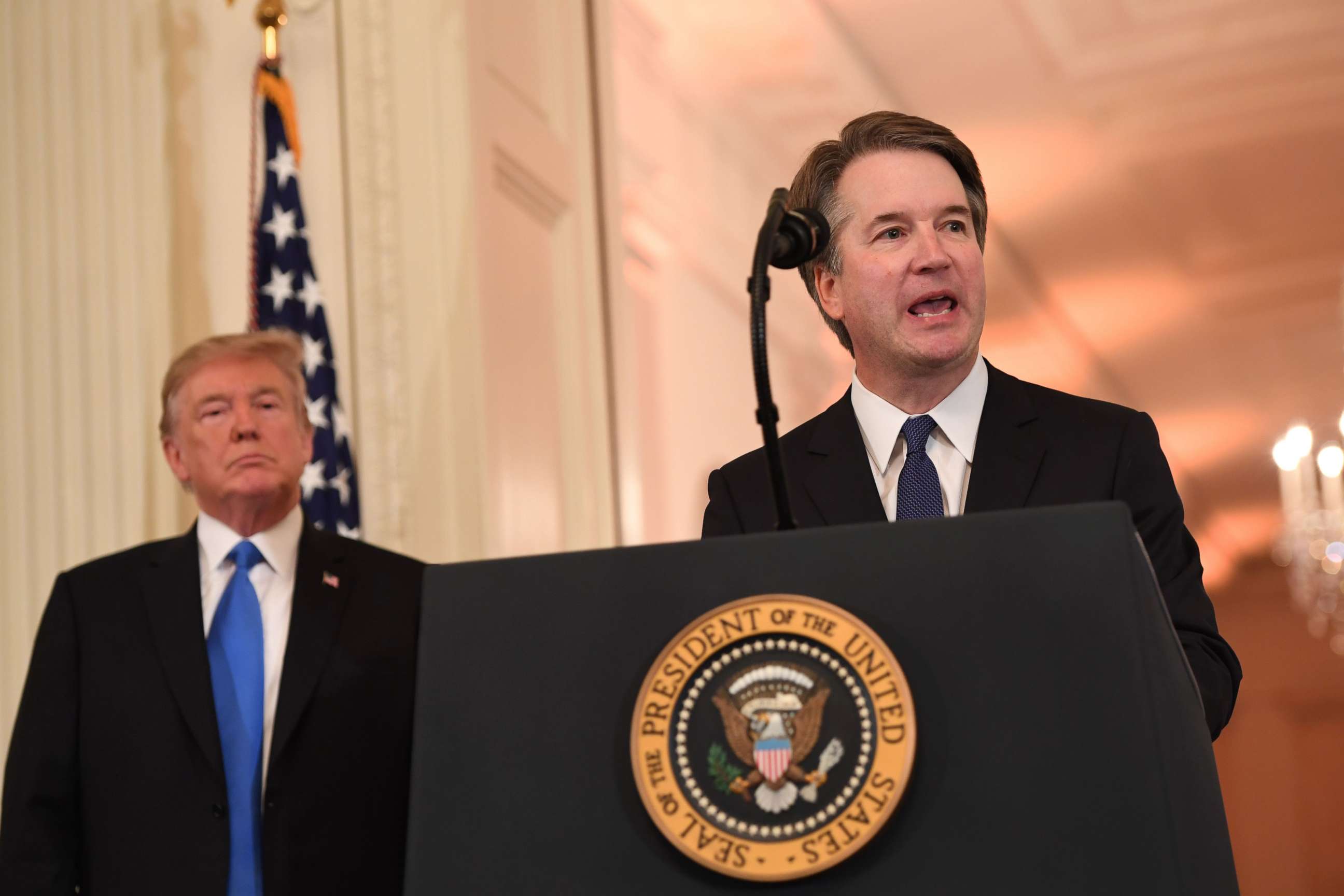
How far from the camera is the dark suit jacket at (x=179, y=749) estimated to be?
8.13 ft

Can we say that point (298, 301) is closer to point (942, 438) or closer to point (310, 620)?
point (310, 620)

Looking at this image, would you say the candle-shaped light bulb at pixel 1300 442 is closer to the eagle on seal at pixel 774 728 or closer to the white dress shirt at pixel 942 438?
the white dress shirt at pixel 942 438

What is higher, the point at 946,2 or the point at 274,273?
the point at 946,2

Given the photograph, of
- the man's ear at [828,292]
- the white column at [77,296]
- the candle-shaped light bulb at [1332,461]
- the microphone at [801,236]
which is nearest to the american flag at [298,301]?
the white column at [77,296]

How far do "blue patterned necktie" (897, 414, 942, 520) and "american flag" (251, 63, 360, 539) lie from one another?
2.55 m

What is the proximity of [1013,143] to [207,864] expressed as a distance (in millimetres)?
7534

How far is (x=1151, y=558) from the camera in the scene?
150 centimetres

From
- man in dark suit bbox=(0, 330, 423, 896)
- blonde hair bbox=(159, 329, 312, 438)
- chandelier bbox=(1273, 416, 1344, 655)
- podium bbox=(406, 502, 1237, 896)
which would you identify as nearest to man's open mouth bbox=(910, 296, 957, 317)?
Answer: podium bbox=(406, 502, 1237, 896)

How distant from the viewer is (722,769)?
3.23ft

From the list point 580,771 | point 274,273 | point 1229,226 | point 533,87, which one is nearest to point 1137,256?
point 1229,226

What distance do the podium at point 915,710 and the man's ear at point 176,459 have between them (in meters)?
2.02

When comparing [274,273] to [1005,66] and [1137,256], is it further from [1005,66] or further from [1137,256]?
[1137,256]

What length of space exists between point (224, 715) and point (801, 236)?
1.63 m

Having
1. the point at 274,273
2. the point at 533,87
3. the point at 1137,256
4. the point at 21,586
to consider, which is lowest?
the point at 21,586
